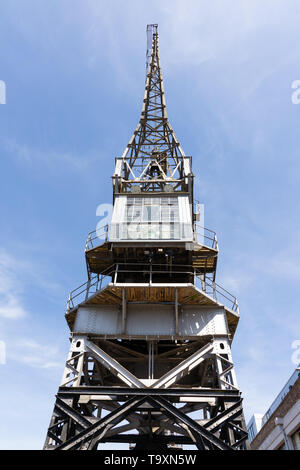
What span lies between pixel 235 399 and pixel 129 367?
5.41 metres

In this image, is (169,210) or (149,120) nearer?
(169,210)

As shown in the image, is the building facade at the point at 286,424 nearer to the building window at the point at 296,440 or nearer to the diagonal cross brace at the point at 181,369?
the building window at the point at 296,440

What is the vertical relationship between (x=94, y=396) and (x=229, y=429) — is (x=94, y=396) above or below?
above

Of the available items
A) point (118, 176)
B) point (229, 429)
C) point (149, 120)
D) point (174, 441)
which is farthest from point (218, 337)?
point (149, 120)

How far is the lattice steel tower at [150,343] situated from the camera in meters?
10.5

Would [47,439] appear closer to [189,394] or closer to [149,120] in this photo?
[189,394]

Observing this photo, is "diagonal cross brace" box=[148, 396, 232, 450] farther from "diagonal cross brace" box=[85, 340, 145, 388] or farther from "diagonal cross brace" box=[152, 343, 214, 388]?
"diagonal cross brace" box=[85, 340, 145, 388]

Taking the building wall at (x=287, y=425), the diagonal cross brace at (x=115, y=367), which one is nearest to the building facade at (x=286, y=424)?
the building wall at (x=287, y=425)

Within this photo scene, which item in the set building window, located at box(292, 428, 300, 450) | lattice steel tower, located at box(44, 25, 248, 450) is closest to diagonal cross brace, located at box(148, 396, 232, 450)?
lattice steel tower, located at box(44, 25, 248, 450)

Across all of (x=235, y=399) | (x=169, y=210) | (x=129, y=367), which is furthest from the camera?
(x=169, y=210)

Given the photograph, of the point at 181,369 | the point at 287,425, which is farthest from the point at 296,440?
the point at 181,369

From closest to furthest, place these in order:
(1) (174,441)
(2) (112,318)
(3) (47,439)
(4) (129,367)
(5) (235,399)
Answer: (3) (47,439) < (5) (235,399) < (1) (174,441) < (2) (112,318) < (4) (129,367)
